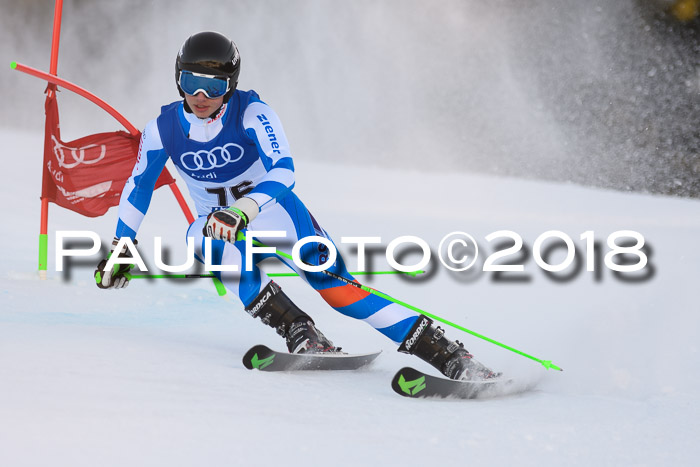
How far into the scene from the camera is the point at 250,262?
3260 mm

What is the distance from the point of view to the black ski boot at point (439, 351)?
10.2ft

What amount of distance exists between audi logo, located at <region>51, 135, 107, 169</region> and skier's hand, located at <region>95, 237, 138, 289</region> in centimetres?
148

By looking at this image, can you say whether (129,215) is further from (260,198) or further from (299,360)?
(299,360)

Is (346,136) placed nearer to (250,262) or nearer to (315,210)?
(315,210)

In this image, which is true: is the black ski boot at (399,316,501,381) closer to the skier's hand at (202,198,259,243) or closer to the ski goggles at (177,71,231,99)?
the skier's hand at (202,198,259,243)

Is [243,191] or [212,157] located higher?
[212,157]

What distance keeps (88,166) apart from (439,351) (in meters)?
2.64

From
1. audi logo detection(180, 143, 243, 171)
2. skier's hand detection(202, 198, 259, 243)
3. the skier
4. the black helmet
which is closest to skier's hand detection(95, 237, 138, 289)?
the skier

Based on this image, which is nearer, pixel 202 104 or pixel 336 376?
pixel 202 104

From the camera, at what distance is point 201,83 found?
302cm

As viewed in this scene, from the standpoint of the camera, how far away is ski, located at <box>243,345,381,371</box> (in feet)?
10.2

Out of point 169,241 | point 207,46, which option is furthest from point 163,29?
point 207,46

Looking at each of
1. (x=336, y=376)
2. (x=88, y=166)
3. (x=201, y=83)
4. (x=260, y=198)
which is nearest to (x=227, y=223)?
(x=260, y=198)

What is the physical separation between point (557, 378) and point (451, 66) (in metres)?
14.9
